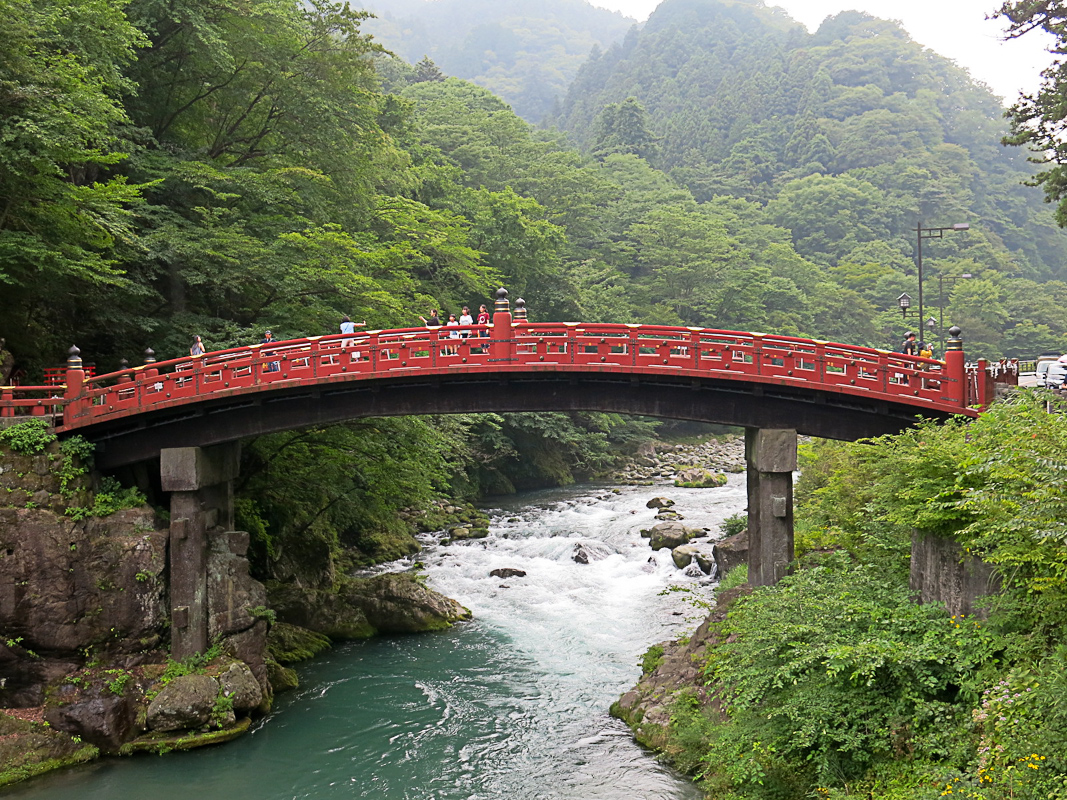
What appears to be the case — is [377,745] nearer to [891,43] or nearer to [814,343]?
[814,343]

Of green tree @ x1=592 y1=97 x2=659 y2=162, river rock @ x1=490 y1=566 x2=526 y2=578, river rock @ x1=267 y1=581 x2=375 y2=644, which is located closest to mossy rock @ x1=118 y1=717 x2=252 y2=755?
river rock @ x1=267 y1=581 x2=375 y2=644

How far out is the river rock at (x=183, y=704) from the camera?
56.7 ft

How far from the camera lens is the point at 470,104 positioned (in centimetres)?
7612

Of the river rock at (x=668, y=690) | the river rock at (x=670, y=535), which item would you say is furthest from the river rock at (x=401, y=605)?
the river rock at (x=670, y=535)

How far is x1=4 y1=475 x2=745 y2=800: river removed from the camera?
15.8m

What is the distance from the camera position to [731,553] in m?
25.8

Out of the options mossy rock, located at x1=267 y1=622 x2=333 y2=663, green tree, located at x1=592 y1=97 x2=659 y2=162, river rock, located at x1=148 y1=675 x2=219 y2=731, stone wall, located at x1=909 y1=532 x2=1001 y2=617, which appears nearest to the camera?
stone wall, located at x1=909 y1=532 x2=1001 y2=617

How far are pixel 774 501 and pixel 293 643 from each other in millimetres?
12917

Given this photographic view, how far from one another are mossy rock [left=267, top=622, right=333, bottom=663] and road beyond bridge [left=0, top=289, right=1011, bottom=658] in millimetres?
3435

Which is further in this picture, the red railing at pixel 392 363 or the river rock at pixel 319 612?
the river rock at pixel 319 612

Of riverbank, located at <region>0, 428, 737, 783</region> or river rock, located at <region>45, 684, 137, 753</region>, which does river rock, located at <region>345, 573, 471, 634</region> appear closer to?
riverbank, located at <region>0, 428, 737, 783</region>

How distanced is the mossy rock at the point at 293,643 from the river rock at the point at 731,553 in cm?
1171

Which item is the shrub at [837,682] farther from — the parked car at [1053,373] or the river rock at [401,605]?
the river rock at [401,605]

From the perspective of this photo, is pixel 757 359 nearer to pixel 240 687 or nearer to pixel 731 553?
pixel 731 553
